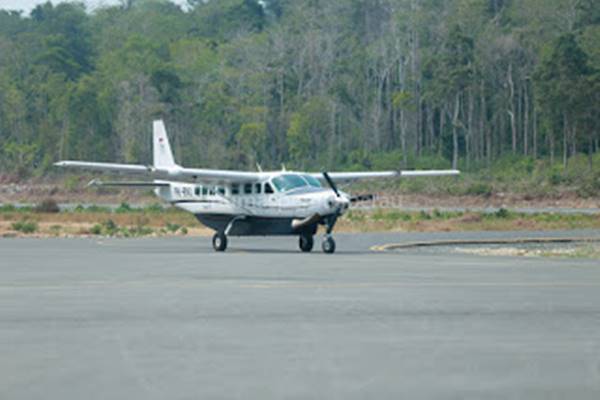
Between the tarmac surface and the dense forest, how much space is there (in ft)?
209

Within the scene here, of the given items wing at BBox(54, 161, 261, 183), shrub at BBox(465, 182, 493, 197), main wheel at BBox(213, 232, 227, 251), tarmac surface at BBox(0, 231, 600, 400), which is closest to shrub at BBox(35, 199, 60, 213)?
wing at BBox(54, 161, 261, 183)

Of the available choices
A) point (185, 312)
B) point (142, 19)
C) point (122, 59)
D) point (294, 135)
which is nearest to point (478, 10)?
point (294, 135)

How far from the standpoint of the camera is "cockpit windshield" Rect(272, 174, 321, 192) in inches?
1389

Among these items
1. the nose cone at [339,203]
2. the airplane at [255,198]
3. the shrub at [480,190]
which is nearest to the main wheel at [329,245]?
the airplane at [255,198]

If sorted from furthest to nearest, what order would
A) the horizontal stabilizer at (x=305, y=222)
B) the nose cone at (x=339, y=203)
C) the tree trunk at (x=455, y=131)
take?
the tree trunk at (x=455, y=131), the horizontal stabilizer at (x=305, y=222), the nose cone at (x=339, y=203)

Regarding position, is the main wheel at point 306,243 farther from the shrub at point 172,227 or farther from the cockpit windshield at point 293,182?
the shrub at point 172,227

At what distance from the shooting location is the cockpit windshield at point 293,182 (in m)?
35.3

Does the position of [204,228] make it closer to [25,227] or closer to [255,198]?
[25,227]

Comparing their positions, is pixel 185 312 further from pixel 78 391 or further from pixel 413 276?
pixel 413 276

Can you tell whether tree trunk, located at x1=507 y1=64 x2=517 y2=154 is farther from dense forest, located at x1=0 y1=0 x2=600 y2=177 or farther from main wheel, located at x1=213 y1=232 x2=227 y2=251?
main wheel, located at x1=213 y1=232 x2=227 y2=251

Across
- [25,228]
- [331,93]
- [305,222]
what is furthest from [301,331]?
[331,93]

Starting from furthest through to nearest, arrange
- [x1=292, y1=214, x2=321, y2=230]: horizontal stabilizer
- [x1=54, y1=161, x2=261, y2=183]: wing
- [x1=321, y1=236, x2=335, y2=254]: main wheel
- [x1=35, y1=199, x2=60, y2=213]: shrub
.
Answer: [x1=35, y1=199, x2=60, y2=213]: shrub
[x1=54, y1=161, x2=261, y2=183]: wing
[x1=292, y1=214, x2=321, y2=230]: horizontal stabilizer
[x1=321, y1=236, x2=335, y2=254]: main wheel

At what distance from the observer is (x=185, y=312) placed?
16266 millimetres

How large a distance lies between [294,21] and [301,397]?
358 ft
